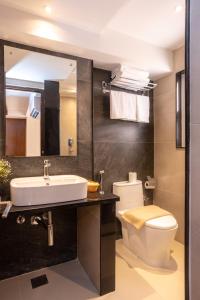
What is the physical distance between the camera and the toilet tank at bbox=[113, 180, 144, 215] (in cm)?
235

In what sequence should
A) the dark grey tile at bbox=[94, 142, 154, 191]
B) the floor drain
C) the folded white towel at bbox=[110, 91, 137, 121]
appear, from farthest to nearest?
the dark grey tile at bbox=[94, 142, 154, 191]
the folded white towel at bbox=[110, 91, 137, 121]
the floor drain

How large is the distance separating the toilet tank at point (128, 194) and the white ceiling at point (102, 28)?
4.55 feet

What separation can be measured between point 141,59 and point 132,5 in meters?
0.59

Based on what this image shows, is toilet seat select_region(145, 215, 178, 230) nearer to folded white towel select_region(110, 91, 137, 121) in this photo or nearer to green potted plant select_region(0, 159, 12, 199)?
folded white towel select_region(110, 91, 137, 121)

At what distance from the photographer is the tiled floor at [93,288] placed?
5.39 ft

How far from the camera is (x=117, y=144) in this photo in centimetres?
252

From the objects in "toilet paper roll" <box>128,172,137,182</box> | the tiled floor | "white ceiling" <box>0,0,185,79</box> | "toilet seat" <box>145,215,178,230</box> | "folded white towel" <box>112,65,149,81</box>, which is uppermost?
"white ceiling" <box>0,0,185,79</box>

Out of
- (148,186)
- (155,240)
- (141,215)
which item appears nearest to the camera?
(155,240)

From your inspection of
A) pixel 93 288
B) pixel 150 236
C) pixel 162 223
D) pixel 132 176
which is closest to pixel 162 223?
pixel 162 223

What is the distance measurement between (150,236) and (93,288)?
2.23ft

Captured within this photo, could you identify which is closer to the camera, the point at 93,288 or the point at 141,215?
the point at 93,288

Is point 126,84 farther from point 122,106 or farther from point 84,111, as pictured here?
point 84,111

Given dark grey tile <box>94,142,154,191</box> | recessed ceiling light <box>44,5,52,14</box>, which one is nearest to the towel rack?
dark grey tile <box>94,142,154,191</box>

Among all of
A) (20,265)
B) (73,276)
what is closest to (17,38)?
(20,265)
